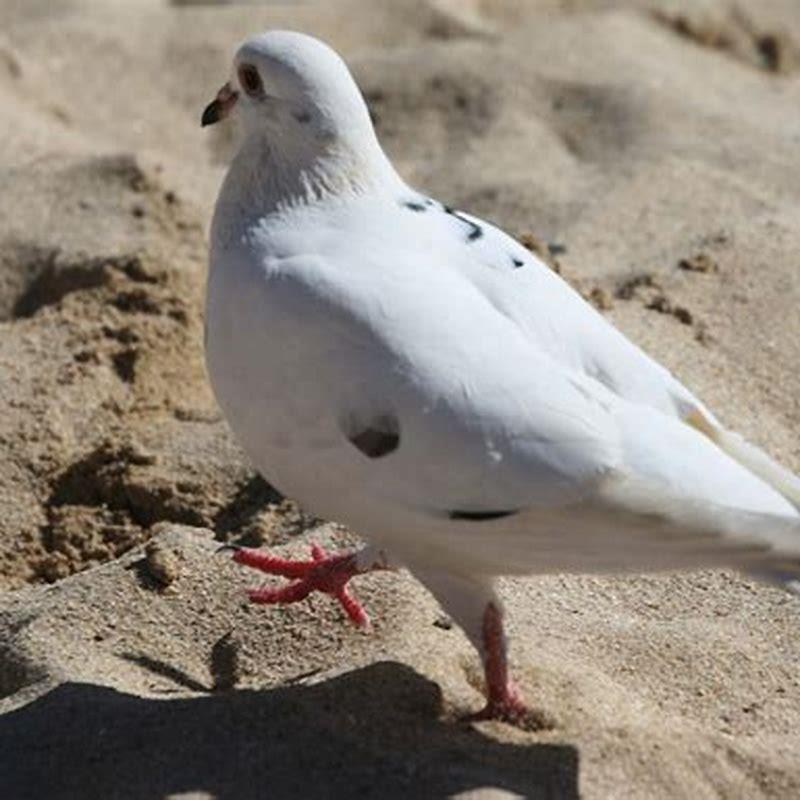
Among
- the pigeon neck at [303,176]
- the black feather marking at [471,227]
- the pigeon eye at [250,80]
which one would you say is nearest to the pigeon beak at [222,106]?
the pigeon eye at [250,80]

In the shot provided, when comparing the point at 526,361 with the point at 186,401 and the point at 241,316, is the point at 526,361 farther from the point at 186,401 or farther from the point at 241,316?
the point at 186,401

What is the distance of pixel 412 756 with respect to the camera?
12.1 feet

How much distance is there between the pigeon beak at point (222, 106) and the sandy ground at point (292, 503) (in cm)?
85

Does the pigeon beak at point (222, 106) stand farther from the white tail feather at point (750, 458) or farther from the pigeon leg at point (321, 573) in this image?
the white tail feather at point (750, 458)

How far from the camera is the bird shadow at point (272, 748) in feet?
11.9

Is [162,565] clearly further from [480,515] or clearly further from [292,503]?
[480,515]

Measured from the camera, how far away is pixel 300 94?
4.02 m

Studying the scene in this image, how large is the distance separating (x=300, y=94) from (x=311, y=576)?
91 cm

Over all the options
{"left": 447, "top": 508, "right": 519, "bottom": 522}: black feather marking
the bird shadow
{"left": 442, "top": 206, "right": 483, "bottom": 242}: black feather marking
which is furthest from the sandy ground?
{"left": 442, "top": 206, "right": 483, "bottom": 242}: black feather marking

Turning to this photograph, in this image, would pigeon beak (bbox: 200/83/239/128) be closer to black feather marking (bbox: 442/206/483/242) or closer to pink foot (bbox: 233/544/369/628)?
black feather marking (bbox: 442/206/483/242)

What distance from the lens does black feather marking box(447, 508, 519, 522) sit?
353 cm

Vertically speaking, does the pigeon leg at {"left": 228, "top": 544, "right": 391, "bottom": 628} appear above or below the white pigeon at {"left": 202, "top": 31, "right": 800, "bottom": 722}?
below

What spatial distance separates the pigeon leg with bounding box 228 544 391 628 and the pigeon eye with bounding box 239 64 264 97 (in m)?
0.88

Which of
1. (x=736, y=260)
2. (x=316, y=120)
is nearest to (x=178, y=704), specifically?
(x=316, y=120)
